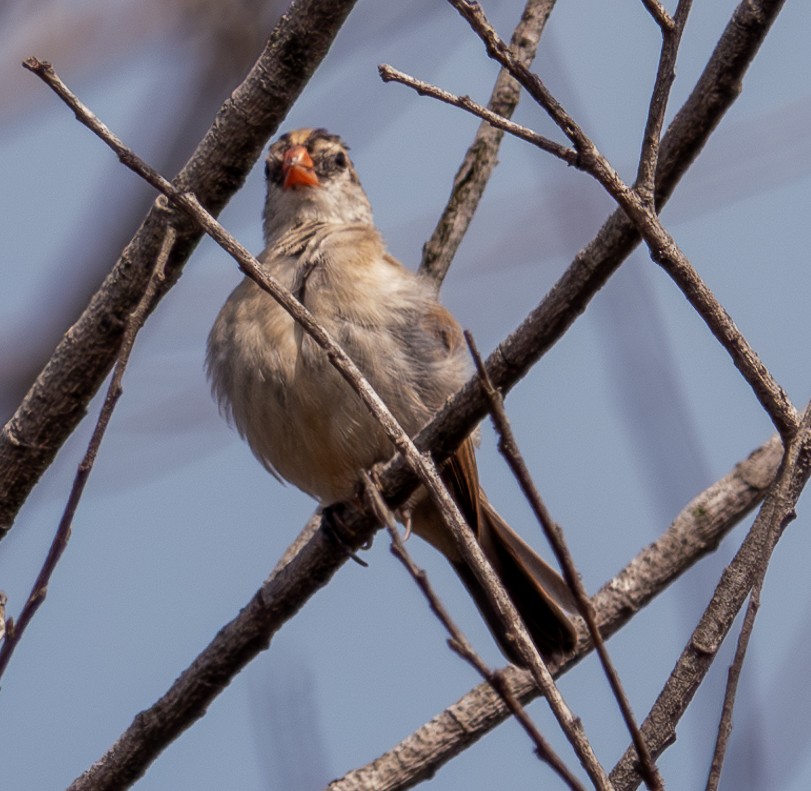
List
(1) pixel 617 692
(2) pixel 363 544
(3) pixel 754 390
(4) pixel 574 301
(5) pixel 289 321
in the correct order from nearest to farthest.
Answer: (1) pixel 617 692, (3) pixel 754 390, (4) pixel 574 301, (2) pixel 363 544, (5) pixel 289 321

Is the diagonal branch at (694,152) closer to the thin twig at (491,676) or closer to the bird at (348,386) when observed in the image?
the thin twig at (491,676)

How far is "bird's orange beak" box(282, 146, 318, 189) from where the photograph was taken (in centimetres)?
575

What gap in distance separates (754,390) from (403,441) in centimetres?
69

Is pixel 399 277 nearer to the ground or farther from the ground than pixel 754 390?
farther from the ground

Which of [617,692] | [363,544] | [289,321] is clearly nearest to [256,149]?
[289,321]

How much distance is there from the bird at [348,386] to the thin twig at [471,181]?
0.31m

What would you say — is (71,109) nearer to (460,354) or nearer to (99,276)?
(99,276)

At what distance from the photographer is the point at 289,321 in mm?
4703

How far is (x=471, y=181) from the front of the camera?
556 centimetres

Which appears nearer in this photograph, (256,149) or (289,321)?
(256,149)

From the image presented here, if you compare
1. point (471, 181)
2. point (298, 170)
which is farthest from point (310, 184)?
point (471, 181)

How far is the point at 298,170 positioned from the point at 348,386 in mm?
1573

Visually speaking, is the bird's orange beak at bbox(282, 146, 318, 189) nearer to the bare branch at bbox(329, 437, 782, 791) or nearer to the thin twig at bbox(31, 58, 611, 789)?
the bare branch at bbox(329, 437, 782, 791)

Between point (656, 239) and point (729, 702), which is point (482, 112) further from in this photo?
point (729, 702)
